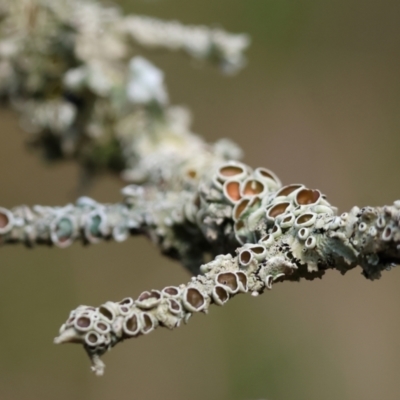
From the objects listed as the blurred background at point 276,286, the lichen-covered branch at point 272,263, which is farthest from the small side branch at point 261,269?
the blurred background at point 276,286

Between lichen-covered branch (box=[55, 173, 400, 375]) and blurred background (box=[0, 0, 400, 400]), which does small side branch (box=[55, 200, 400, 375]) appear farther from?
blurred background (box=[0, 0, 400, 400])

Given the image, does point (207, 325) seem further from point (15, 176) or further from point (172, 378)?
point (15, 176)

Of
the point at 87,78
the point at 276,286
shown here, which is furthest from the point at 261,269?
the point at 276,286

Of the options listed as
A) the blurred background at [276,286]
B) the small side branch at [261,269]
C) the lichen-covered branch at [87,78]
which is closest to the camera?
the small side branch at [261,269]

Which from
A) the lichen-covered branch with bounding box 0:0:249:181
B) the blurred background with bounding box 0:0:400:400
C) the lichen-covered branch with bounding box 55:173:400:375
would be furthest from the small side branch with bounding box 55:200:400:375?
the blurred background with bounding box 0:0:400:400

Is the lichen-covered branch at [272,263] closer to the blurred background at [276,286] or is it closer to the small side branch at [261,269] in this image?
the small side branch at [261,269]

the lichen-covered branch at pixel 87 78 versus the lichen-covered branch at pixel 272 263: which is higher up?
the lichen-covered branch at pixel 87 78

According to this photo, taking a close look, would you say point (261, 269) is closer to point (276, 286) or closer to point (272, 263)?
point (272, 263)

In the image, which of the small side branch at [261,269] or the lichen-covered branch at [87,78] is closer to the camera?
the small side branch at [261,269]
